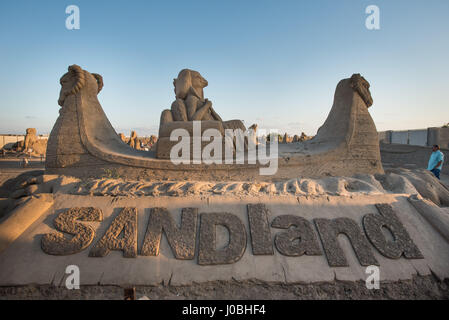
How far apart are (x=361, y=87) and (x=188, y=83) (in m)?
3.50

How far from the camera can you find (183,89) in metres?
5.24

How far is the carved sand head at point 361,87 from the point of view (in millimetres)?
4492

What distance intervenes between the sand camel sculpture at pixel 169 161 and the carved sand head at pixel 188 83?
2.80 ft

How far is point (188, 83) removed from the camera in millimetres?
5285

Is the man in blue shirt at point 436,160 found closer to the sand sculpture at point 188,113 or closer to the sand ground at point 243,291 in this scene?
the sand sculpture at point 188,113

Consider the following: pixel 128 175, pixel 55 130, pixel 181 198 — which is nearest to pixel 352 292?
pixel 181 198

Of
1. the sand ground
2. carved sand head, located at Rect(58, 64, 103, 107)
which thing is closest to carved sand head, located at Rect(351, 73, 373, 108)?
the sand ground

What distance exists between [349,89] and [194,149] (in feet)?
10.5

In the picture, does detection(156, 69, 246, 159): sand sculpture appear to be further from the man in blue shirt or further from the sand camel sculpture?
the man in blue shirt

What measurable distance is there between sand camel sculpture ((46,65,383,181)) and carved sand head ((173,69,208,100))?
85cm

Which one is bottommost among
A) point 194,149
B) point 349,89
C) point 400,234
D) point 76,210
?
point 400,234

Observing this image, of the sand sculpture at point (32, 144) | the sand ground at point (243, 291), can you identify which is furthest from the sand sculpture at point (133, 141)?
the sand ground at point (243, 291)
